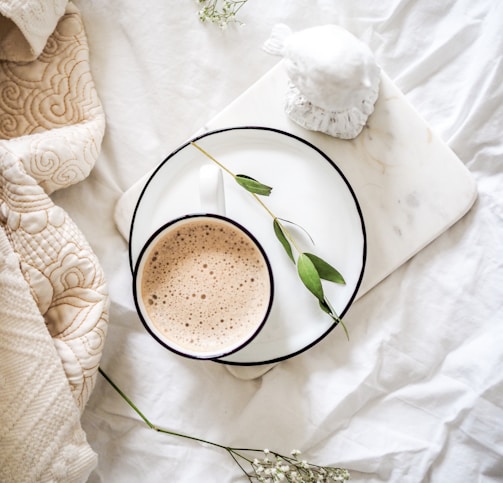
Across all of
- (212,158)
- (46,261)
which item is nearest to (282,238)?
(212,158)

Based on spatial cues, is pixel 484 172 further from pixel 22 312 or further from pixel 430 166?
pixel 22 312

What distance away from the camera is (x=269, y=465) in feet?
2.96

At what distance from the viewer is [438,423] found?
0.90 metres

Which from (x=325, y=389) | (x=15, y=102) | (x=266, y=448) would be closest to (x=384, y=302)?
(x=325, y=389)

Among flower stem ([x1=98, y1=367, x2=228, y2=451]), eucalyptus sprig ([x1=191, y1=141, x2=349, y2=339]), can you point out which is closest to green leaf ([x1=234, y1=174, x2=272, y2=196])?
eucalyptus sprig ([x1=191, y1=141, x2=349, y2=339])

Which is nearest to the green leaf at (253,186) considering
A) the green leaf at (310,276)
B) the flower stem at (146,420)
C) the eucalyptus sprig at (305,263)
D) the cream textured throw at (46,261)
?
the eucalyptus sprig at (305,263)

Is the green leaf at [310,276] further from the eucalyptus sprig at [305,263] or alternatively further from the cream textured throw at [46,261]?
the cream textured throw at [46,261]

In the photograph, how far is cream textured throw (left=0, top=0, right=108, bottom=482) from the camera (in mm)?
785

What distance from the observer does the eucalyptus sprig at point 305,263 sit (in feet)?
2.63

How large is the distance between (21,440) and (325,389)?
470 mm

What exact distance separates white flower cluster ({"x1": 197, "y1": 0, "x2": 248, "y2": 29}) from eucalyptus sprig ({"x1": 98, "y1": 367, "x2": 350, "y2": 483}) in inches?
24.6

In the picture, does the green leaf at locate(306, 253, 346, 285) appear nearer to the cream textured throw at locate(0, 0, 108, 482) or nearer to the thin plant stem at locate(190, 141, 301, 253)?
the thin plant stem at locate(190, 141, 301, 253)

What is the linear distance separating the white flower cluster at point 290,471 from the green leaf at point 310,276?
25cm

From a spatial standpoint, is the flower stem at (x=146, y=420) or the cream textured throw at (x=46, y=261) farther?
the flower stem at (x=146, y=420)
